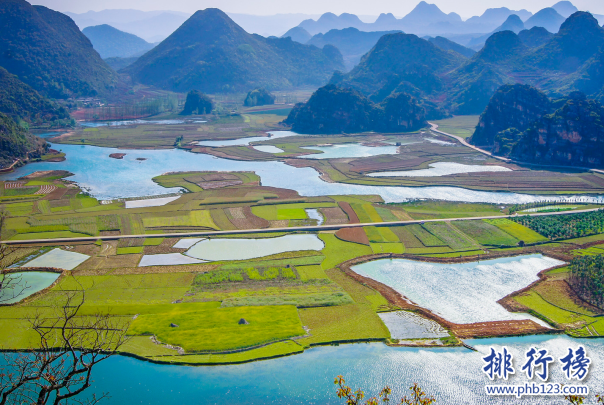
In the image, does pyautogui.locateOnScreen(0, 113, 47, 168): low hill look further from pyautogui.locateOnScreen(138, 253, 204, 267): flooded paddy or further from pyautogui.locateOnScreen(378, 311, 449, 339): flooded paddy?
pyautogui.locateOnScreen(378, 311, 449, 339): flooded paddy

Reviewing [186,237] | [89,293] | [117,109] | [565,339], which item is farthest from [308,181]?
[117,109]

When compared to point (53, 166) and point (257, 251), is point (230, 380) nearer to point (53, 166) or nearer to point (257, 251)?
point (257, 251)

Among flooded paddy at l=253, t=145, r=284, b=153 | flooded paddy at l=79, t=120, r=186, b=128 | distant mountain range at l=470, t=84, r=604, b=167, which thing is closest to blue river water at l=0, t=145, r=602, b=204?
flooded paddy at l=253, t=145, r=284, b=153

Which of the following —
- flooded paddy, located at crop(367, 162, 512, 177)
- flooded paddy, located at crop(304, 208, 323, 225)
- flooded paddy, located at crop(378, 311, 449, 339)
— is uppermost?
flooded paddy, located at crop(367, 162, 512, 177)

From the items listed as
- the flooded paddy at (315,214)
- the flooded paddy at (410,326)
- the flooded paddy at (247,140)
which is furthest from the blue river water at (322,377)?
the flooded paddy at (247,140)

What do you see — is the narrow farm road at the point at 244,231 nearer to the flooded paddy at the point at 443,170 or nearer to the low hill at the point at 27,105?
the flooded paddy at the point at 443,170
